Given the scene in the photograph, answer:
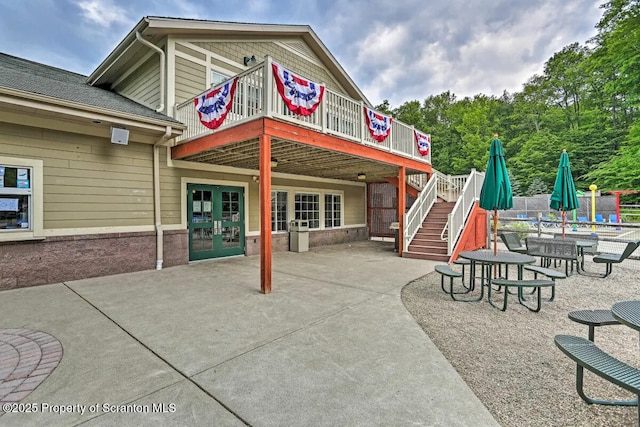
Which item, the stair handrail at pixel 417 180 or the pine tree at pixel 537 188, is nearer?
the stair handrail at pixel 417 180

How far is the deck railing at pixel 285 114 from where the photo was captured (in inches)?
193

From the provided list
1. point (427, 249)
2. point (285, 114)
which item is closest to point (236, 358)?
point (285, 114)

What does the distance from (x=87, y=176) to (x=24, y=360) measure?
4.25 m

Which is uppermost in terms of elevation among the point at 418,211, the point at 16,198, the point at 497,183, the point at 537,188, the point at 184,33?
the point at 184,33

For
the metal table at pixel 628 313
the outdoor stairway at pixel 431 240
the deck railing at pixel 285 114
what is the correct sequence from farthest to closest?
the outdoor stairway at pixel 431 240
the deck railing at pixel 285 114
the metal table at pixel 628 313

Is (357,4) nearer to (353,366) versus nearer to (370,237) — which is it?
(370,237)

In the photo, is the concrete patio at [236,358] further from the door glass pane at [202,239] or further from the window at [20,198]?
the door glass pane at [202,239]

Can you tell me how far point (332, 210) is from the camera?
1180 cm

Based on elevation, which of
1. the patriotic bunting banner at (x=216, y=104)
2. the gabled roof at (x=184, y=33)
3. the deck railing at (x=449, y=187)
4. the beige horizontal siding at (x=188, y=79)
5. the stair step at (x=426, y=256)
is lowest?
the stair step at (x=426, y=256)

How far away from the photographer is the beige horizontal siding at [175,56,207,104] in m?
7.07

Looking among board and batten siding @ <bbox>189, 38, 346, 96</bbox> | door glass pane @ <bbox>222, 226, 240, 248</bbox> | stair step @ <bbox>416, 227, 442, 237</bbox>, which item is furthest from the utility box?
board and batten siding @ <bbox>189, 38, 346, 96</bbox>

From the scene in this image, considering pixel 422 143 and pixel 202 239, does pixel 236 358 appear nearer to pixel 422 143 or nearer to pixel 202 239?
pixel 202 239

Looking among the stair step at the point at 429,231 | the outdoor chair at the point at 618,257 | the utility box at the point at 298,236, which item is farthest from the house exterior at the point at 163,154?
the outdoor chair at the point at 618,257

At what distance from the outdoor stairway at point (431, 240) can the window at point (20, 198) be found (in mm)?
8423
